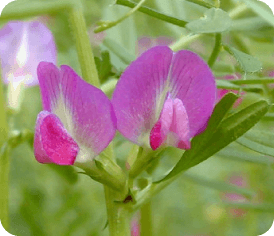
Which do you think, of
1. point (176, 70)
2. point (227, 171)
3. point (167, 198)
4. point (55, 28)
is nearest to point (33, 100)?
point (55, 28)

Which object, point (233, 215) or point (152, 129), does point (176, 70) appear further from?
point (233, 215)

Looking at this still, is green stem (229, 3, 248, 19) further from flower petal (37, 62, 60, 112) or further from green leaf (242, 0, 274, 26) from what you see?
flower petal (37, 62, 60, 112)

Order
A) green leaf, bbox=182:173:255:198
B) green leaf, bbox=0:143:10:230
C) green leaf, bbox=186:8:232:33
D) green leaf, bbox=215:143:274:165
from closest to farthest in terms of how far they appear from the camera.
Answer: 1. green leaf, bbox=186:8:232:33
2. green leaf, bbox=0:143:10:230
3. green leaf, bbox=215:143:274:165
4. green leaf, bbox=182:173:255:198

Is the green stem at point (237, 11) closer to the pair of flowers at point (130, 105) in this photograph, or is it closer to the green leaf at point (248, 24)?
the green leaf at point (248, 24)

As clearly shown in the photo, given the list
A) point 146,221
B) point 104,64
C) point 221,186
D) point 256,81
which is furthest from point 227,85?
point 221,186

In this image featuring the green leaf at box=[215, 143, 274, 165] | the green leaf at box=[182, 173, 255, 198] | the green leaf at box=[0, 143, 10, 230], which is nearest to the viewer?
the green leaf at box=[0, 143, 10, 230]

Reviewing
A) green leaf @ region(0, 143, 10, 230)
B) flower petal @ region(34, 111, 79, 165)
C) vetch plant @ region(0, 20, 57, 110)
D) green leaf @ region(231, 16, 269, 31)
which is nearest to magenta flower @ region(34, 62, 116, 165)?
flower petal @ region(34, 111, 79, 165)
